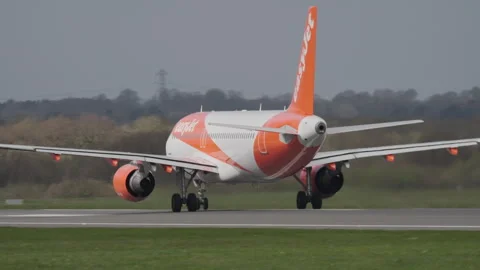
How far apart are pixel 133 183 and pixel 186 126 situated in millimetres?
8002

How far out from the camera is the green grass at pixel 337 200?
51969 mm

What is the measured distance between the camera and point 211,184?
57.3m

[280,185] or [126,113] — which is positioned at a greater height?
[126,113]

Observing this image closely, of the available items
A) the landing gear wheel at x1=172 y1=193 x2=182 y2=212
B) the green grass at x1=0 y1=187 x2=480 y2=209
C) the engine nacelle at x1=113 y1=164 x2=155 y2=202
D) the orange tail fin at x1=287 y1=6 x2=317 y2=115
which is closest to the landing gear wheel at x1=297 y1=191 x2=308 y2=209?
the green grass at x1=0 y1=187 x2=480 y2=209

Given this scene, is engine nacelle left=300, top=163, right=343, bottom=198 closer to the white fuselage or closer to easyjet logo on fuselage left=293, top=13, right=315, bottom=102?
the white fuselage

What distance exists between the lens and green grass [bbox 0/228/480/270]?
24266 mm

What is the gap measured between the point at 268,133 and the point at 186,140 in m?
7.61

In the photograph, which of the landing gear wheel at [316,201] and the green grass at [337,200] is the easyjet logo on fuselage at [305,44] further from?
the green grass at [337,200]

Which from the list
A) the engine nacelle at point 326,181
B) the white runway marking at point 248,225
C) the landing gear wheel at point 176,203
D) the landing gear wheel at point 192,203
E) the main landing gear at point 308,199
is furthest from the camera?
the engine nacelle at point 326,181

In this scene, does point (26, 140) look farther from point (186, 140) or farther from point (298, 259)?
point (298, 259)

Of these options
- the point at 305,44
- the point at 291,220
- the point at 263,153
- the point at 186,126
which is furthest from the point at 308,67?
the point at 186,126

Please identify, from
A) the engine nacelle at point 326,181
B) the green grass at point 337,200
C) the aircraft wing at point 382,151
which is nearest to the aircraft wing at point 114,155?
the green grass at point 337,200

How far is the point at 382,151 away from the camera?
167ft

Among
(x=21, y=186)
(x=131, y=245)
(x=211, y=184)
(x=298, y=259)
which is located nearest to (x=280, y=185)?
(x=211, y=184)
